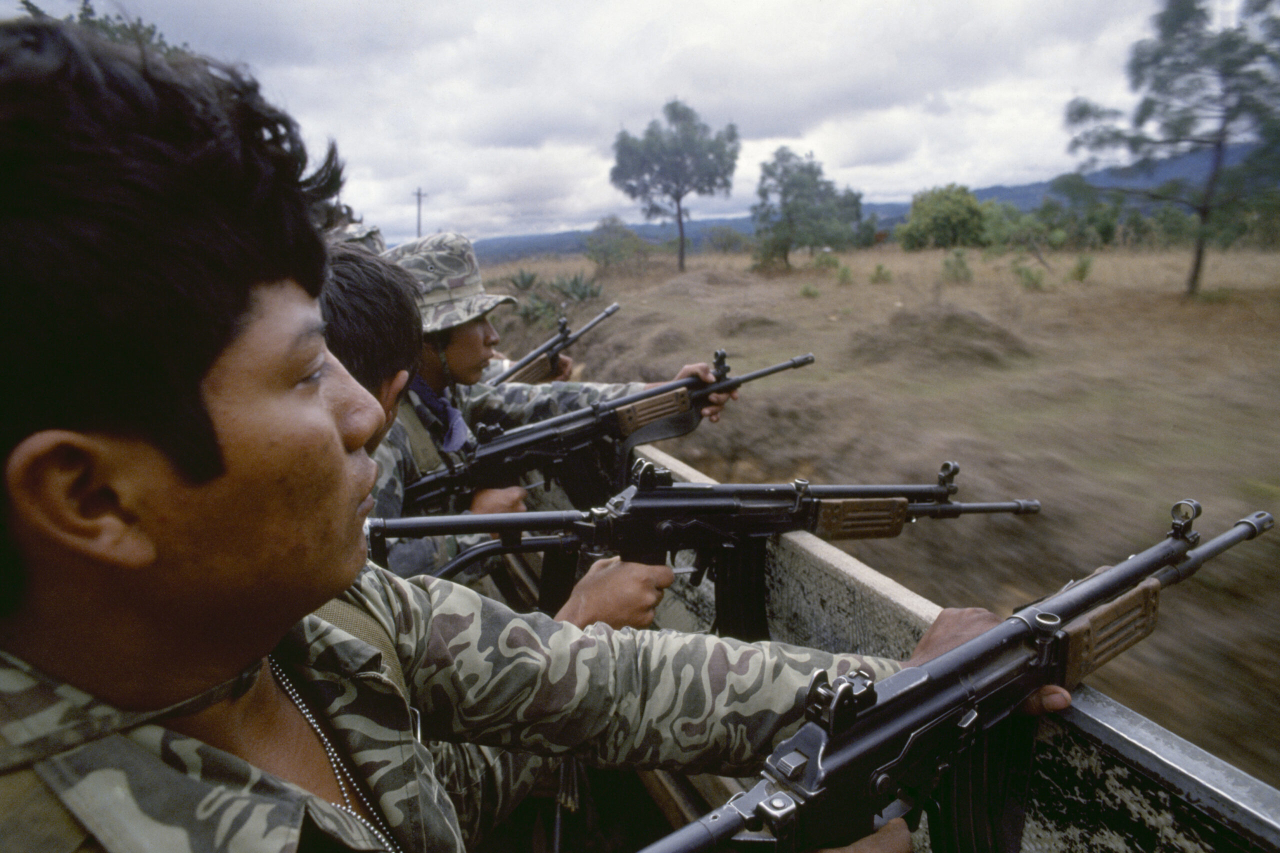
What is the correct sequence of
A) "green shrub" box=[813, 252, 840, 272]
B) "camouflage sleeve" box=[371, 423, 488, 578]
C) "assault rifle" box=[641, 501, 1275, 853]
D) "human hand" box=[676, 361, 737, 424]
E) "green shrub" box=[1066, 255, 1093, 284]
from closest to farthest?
"assault rifle" box=[641, 501, 1275, 853]
"camouflage sleeve" box=[371, 423, 488, 578]
"human hand" box=[676, 361, 737, 424]
"green shrub" box=[1066, 255, 1093, 284]
"green shrub" box=[813, 252, 840, 272]

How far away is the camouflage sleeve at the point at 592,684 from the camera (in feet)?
4.48

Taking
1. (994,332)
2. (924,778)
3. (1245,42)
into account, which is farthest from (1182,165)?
(924,778)

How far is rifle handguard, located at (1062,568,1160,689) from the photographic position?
1.38 metres

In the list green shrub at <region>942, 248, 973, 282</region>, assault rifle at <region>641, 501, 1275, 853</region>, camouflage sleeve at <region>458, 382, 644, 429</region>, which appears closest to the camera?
assault rifle at <region>641, 501, 1275, 853</region>

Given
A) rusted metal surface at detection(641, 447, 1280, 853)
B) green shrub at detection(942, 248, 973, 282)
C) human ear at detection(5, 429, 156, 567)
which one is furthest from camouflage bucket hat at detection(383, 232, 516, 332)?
green shrub at detection(942, 248, 973, 282)

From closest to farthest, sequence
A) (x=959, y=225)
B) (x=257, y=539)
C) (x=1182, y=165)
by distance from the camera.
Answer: (x=257, y=539) < (x=1182, y=165) < (x=959, y=225)

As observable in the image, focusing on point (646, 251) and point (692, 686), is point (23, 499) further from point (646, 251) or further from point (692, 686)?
point (646, 251)

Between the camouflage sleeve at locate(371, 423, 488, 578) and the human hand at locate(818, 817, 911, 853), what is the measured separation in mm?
1810

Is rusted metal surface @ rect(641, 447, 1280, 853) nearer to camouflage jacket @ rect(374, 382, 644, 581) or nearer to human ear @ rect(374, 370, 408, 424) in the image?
human ear @ rect(374, 370, 408, 424)

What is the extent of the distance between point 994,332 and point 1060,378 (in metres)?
0.99

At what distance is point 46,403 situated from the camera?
2.17ft

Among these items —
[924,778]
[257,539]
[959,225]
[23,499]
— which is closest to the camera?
[23,499]

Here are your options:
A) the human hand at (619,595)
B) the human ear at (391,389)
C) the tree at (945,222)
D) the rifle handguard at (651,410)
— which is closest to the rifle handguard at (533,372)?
the rifle handguard at (651,410)

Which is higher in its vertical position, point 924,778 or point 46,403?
point 46,403
